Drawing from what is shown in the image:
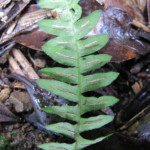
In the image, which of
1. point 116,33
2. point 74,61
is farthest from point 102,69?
point 74,61

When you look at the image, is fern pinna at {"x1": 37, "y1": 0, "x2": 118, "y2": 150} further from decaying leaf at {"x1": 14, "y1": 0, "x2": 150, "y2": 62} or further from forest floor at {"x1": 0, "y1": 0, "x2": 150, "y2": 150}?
decaying leaf at {"x1": 14, "y1": 0, "x2": 150, "y2": 62}

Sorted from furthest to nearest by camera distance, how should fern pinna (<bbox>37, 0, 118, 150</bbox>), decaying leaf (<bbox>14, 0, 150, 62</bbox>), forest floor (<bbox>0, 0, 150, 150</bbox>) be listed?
decaying leaf (<bbox>14, 0, 150, 62</bbox>) < forest floor (<bbox>0, 0, 150, 150</bbox>) < fern pinna (<bbox>37, 0, 118, 150</bbox>)

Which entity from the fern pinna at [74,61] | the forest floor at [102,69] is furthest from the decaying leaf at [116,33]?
the fern pinna at [74,61]

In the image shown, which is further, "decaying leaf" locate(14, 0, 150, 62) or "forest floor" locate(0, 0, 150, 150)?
"decaying leaf" locate(14, 0, 150, 62)

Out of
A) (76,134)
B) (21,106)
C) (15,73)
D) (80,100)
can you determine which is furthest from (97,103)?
(15,73)

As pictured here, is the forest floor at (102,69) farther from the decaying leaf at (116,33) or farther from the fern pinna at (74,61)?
the fern pinna at (74,61)

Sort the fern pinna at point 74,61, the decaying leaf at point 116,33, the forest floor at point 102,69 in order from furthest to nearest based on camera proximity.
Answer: the decaying leaf at point 116,33, the forest floor at point 102,69, the fern pinna at point 74,61

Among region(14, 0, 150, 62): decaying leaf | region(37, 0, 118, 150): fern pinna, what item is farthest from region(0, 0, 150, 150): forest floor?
region(37, 0, 118, 150): fern pinna

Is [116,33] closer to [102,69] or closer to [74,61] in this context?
[102,69]
